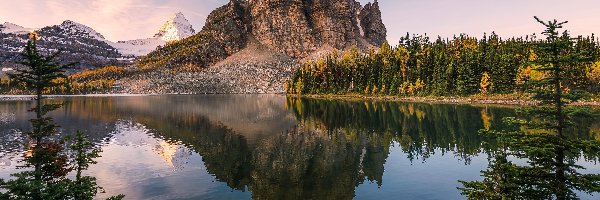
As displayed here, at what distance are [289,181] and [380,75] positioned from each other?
14180 cm

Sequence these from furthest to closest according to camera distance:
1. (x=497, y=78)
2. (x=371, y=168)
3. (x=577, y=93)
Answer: (x=497, y=78) → (x=371, y=168) → (x=577, y=93)

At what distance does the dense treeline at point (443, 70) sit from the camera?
431 feet

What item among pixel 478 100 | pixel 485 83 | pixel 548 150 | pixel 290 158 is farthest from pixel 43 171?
pixel 485 83

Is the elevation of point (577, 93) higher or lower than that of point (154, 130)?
higher

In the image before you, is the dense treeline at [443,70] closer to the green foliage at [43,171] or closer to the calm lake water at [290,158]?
the calm lake water at [290,158]

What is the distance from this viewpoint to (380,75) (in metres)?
172

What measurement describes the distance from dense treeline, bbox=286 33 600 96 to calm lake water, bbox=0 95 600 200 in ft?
191

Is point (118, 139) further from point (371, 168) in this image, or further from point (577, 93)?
point (577, 93)

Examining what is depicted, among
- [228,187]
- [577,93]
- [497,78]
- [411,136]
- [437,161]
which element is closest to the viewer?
[577,93]

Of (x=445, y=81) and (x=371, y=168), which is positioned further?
(x=445, y=81)

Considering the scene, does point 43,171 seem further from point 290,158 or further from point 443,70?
point 443,70

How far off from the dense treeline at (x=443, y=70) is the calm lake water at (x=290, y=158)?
58309 mm

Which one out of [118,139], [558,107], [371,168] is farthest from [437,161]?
[118,139]

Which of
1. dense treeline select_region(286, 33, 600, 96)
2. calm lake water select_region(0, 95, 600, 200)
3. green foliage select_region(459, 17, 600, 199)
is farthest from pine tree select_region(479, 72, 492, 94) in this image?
green foliage select_region(459, 17, 600, 199)
